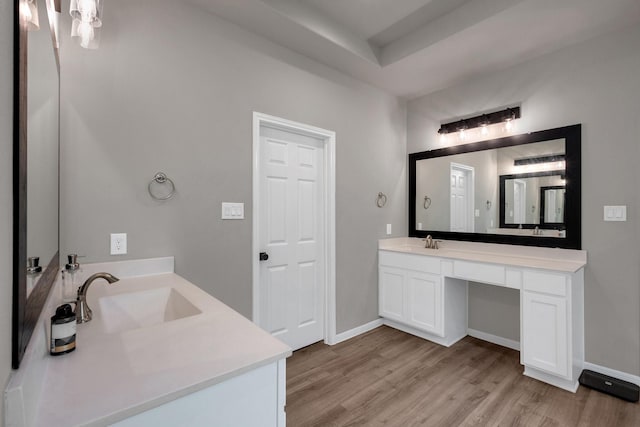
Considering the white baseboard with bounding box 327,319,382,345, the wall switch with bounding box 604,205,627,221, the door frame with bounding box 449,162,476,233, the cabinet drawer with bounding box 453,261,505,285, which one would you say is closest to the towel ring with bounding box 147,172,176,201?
the white baseboard with bounding box 327,319,382,345

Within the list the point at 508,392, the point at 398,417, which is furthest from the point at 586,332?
the point at 398,417

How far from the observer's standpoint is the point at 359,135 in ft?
10.4

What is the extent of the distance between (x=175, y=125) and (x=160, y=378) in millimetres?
1684

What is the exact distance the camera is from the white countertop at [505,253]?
2.37m

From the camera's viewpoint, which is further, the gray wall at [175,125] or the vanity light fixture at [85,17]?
the gray wall at [175,125]

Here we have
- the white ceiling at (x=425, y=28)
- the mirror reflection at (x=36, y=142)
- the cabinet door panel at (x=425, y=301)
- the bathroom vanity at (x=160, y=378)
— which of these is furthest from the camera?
the cabinet door panel at (x=425, y=301)

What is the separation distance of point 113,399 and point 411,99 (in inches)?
150

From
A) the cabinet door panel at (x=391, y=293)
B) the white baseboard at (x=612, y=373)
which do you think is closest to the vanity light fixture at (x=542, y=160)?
the cabinet door panel at (x=391, y=293)

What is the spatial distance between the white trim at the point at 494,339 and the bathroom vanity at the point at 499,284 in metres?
0.08

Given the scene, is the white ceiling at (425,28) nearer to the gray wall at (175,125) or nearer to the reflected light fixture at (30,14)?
the gray wall at (175,125)

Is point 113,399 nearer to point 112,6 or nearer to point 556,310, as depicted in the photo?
point 112,6

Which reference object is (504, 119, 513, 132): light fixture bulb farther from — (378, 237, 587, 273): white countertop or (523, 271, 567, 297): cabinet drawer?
(523, 271, 567, 297): cabinet drawer

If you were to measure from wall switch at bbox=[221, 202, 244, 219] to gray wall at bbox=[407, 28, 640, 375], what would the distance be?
2.66 metres

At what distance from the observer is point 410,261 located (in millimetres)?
3041
